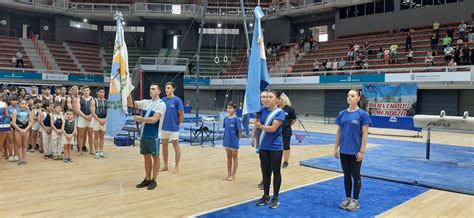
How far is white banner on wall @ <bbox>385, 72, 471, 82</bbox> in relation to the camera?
58.9ft

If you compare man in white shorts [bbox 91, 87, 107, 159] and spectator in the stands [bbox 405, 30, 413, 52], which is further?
spectator in the stands [bbox 405, 30, 413, 52]

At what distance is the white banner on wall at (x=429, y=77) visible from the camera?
17938 millimetres

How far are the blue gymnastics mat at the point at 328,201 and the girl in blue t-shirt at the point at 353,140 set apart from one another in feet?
0.89

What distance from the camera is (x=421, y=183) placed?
6.72 metres

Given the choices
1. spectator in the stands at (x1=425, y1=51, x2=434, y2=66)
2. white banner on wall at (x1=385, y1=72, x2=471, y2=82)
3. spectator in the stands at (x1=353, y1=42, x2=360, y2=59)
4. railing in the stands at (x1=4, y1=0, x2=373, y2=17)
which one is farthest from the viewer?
railing in the stands at (x1=4, y1=0, x2=373, y2=17)

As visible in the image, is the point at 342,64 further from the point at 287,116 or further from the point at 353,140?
the point at 353,140

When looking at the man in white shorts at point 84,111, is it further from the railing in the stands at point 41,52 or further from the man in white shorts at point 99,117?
the railing in the stands at point 41,52

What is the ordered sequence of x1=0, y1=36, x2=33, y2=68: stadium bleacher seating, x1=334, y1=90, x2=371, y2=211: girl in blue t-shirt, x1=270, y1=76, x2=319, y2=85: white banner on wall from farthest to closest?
x1=0, y1=36, x2=33, y2=68: stadium bleacher seating → x1=270, y1=76, x2=319, y2=85: white banner on wall → x1=334, y1=90, x2=371, y2=211: girl in blue t-shirt

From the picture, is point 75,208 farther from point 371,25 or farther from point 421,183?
point 371,25

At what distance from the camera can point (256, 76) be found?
6031 mm

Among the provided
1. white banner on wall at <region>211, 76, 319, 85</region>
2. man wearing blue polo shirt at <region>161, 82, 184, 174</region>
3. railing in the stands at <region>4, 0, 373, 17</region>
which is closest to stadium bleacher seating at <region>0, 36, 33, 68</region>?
railing in the stands at <region>4, 0, 373, 17</region>

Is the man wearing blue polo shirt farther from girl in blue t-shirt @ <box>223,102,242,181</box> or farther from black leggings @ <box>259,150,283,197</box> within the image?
black leggings @ <box>259,150,283,197</box>

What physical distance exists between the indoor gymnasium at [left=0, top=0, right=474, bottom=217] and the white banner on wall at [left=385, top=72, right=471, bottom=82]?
0.19 feet

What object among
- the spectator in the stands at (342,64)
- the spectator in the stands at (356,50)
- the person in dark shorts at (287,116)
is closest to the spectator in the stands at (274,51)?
the spectator in the stands at (342,64)
